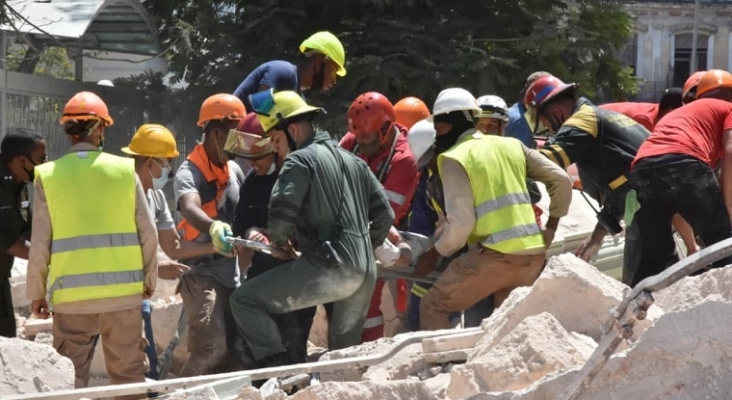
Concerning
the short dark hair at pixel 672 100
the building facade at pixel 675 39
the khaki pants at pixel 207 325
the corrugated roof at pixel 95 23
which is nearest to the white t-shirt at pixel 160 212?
the khaki pants at pixel 207 325

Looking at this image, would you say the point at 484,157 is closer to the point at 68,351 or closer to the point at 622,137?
the point at 622,137

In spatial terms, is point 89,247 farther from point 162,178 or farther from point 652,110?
point 652,110

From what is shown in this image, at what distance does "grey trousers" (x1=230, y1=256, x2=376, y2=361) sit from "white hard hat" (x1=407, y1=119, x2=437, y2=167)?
1322mm

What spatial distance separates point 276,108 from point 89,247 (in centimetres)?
120

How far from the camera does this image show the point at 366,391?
5.07 m

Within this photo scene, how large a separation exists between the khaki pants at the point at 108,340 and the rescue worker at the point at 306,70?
2.13 metres

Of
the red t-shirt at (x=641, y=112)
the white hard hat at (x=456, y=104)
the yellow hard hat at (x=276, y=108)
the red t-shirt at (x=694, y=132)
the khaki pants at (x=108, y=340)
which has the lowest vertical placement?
the khaki pants at (x=108, y=340)

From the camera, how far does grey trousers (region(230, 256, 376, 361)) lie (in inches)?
263

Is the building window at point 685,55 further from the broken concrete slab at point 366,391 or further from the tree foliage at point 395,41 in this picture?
the broken concrete slab at point 366,391

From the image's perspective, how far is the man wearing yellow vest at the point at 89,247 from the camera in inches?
253

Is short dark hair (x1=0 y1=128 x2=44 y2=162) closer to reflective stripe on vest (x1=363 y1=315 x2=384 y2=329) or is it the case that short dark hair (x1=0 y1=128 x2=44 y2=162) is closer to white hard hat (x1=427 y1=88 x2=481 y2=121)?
reflective stripe on vest (x1=363 y1=315 x2=384 y2=329)

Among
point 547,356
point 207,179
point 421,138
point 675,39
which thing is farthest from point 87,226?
point 675,39

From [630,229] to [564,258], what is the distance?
1857 mm

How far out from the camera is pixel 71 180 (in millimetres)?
6414
